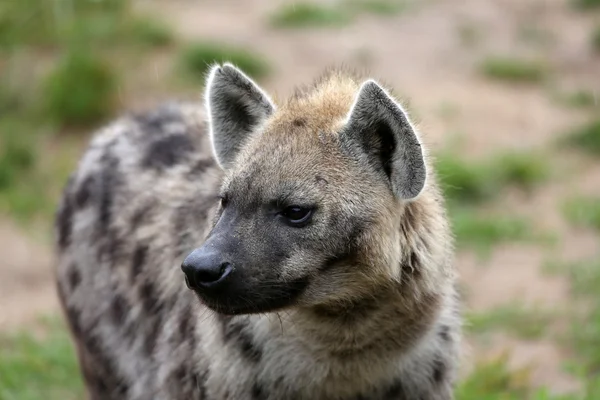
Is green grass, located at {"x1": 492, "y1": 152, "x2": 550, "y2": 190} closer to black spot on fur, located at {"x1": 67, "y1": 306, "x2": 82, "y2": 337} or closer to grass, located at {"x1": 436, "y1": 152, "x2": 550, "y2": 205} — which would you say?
grass, located at {"x1": 436, "y1": 152, "x2": 550, "y2": 205}

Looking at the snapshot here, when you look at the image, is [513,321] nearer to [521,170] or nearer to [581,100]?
[521,170]

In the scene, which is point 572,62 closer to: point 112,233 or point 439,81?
point 439,81

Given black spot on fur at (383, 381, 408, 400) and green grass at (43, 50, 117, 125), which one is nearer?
black spot on fur at (383, 381, 408, 400)

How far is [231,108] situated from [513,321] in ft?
6.55

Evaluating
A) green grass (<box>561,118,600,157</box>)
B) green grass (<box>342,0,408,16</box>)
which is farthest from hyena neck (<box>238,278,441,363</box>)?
green grass (<box>342,0,408,16</box>)

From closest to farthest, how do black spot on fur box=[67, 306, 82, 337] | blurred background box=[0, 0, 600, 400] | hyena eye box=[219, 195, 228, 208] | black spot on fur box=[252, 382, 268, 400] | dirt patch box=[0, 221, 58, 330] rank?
1. hyena eye box=[219, 195, 228, 208]
2. black spot on fur box=[252, 382, 268, 400]
3. black spot on fur box=[67, 306, 82, 337]
4. blurred background box=[0, 0, 600, 400]
5. dirt patch box=[0, 221, 58, 330]

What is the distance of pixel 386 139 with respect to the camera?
2344 millimetres

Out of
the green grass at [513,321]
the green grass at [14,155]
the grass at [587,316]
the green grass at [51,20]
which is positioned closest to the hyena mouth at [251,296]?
the grass at [587,316]

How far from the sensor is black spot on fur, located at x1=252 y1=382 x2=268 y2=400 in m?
2.48

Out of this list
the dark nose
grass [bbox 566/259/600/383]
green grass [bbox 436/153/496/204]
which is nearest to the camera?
the dark nose

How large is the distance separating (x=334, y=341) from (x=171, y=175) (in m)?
0.92

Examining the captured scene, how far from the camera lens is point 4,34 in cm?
653

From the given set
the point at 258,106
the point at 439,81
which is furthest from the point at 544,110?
the point at 258,106

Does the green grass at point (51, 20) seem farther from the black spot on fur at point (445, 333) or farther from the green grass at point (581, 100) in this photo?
the black spot on fur at point (445, 333)
